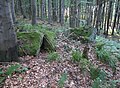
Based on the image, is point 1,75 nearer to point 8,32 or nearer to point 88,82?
point 8,32

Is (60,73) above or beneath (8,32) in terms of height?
beneath

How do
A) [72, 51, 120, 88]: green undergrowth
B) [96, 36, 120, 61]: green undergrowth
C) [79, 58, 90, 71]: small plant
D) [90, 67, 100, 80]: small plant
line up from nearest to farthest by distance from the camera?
[72, 51, 120, 88]: green undergrowth
[90, 67, 100, 80]: small plant
[79, 58, 90, 71]: small plant
[96, 36, 120, 61]: green undergrowth

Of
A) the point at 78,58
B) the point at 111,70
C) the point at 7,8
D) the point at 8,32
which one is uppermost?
the point at 7,8

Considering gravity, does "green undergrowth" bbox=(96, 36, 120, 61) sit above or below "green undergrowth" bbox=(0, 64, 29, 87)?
below

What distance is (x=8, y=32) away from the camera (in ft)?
18.5

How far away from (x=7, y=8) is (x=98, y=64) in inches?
168

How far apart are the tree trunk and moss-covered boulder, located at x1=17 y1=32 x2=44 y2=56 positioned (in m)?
0.99

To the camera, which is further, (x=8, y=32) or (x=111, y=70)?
(x=111, y=70)

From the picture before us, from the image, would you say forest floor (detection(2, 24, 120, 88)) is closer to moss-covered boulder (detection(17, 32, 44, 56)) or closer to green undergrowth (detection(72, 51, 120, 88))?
green undergrowth (detection(72, 51, 120, 88))

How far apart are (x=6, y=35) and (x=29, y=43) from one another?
1.60 meters

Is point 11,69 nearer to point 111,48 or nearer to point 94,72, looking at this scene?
point 94,72

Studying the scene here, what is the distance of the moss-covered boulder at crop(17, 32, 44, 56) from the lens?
688 centimetres

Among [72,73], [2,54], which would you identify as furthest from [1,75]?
[72,73]

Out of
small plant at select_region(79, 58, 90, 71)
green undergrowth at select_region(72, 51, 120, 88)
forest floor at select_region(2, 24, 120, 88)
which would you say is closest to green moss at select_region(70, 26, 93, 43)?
forest floor at select_region(2, 24, 120, 88)
